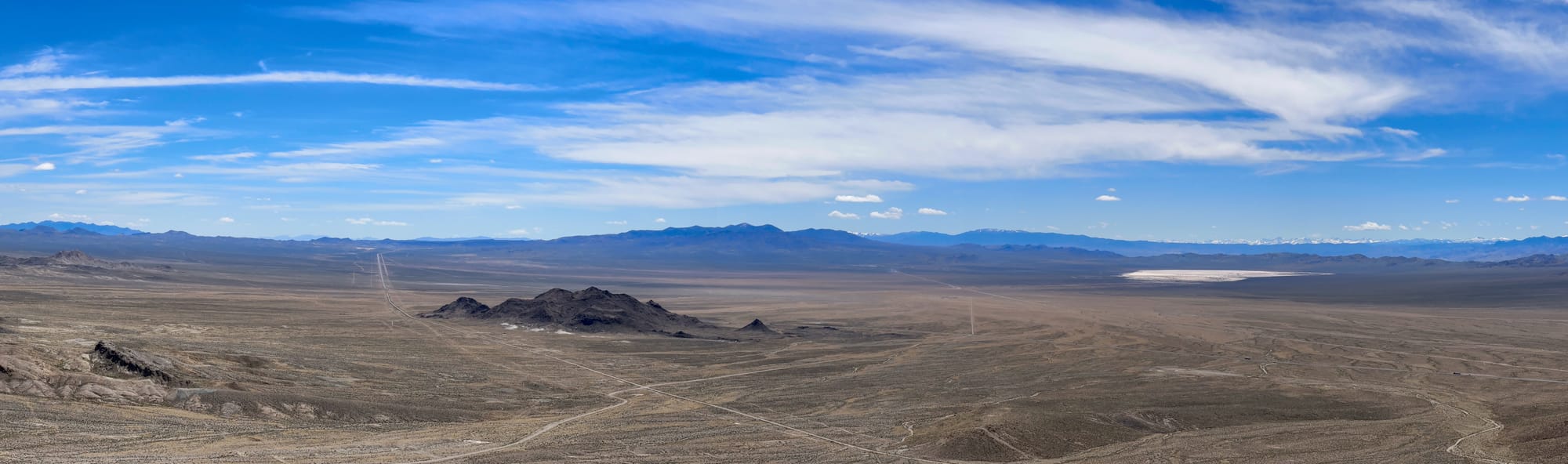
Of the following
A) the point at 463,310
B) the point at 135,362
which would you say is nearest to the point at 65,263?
the point at 463,310

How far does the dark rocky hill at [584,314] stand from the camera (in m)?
90.1

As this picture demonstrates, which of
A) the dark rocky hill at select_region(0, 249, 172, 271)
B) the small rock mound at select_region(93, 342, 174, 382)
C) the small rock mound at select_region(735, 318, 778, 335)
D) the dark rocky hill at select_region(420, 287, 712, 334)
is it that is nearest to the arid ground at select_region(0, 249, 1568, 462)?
the small rock mound at select_region(93, 342, 174, 382)

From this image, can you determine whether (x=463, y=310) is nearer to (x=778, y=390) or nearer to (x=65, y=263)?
(x=778, y=390)

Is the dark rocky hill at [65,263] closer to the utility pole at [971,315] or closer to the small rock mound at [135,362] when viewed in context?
the small rock mound at [135,362]

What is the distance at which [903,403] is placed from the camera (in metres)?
51.9

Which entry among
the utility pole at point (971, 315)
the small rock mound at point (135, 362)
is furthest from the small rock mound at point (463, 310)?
the small rock mound at point (135, 362)

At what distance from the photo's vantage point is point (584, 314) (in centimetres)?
9181

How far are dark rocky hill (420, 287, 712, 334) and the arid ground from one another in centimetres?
314

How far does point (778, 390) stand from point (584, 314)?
39188 mm

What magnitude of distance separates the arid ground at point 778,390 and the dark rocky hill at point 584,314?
314 centimetres

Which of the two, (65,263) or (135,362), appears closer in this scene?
(135,362)

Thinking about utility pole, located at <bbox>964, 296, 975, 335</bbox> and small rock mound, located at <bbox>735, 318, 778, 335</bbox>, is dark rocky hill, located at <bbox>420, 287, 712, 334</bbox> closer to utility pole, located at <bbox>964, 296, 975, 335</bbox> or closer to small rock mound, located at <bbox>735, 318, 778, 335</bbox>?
small rock mound, located at <bbox>735, 318, 778, 335</bbox>

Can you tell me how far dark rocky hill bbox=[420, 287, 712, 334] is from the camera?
3546 inches

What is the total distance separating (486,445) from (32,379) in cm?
2039
